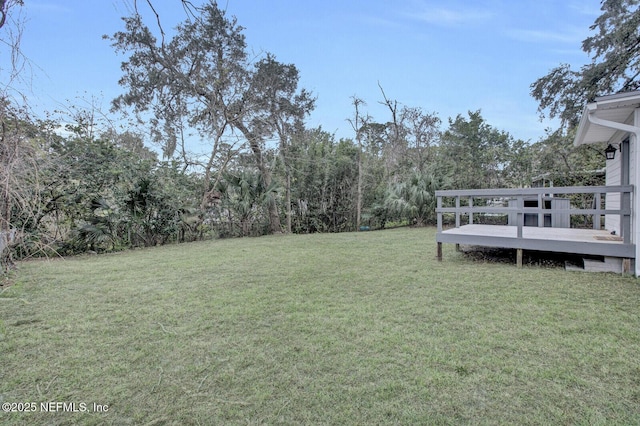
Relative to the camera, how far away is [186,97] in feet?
30.6

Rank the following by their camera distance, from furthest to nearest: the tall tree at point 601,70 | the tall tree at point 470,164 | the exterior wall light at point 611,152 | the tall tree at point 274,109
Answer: the tall tree at point 470,164 → the tall tree at point 274,109 → the tall tree at point 601,70 → the exterior wall light at point 611,152

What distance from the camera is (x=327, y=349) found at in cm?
220

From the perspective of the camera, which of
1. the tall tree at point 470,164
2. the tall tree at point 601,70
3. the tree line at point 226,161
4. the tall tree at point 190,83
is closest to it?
the tree line at point 226,161

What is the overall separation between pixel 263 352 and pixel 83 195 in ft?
20.9

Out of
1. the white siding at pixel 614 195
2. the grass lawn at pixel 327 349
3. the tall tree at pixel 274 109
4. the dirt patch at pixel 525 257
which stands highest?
the tall tree at pixel 274 109

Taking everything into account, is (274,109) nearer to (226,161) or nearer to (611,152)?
(226,161)

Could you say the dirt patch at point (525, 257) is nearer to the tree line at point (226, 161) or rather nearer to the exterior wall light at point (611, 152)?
the exterior wall light at point (611, 152)

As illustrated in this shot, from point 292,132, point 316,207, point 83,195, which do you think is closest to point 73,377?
point 83,195

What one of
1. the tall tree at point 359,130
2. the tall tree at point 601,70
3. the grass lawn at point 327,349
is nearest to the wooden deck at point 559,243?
the grass lawn at point 327,349

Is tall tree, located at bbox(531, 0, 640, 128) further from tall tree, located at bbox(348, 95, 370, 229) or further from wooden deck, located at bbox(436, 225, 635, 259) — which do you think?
wooden deck, located at bbox(436, 225, 635, 259)

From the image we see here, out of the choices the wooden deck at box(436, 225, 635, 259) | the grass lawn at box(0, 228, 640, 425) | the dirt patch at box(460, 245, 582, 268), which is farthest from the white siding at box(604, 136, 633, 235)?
the grass lawn at box(0, 228, 640, 425)

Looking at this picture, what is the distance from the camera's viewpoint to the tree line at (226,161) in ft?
22.4

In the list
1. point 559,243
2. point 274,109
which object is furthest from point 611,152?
point 274,109

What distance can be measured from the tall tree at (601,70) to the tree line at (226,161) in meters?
0.08
